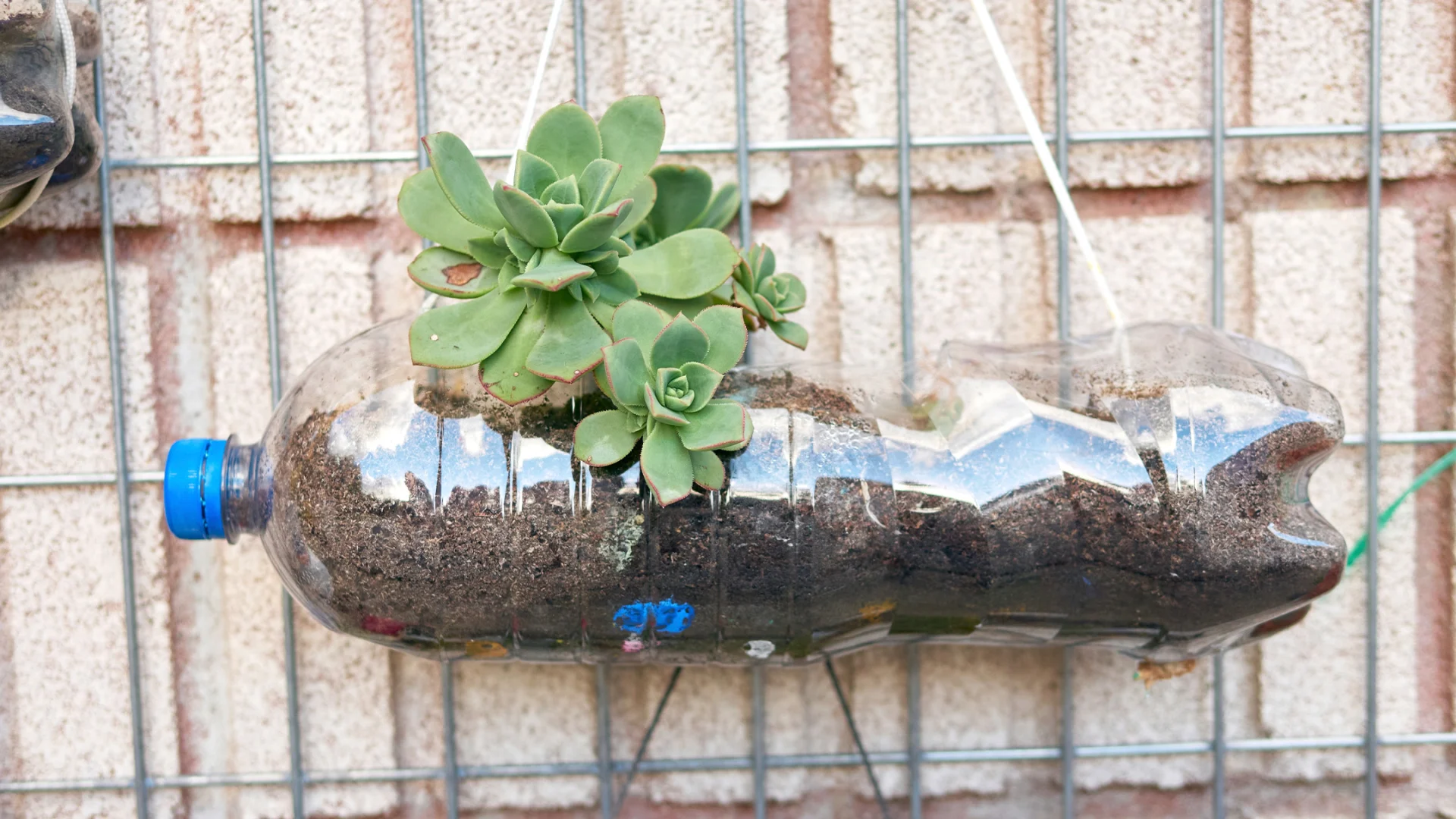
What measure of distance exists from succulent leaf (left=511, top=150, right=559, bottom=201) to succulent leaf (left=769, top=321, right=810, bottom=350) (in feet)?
0.50

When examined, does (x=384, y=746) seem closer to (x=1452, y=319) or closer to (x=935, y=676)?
(x=935, y=676)

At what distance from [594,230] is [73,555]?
1.58ft

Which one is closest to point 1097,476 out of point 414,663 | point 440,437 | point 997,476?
point 997,476

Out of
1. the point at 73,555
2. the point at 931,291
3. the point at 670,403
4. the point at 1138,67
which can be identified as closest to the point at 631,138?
the point at 670,403

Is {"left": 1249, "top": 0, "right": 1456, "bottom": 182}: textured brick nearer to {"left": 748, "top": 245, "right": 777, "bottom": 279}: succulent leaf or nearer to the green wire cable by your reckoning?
the green wire cable

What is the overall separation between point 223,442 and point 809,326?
36cm

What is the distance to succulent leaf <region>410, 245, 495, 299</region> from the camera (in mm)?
420

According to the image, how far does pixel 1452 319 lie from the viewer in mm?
607

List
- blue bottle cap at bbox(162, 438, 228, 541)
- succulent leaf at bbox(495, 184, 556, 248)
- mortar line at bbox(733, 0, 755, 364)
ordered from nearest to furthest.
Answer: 1. succulent leaf at bbox(495, 184, 556, 248)
2. blue bottle cap at bbox(162, 438, 228, 541)
3. mortar line at bbox(733, 0, 755, 364)

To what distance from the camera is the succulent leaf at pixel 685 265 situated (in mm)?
426

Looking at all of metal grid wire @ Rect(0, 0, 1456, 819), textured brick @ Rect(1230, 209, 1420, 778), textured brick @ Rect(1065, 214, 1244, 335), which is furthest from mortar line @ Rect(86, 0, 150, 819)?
textured brick @ Rect(1230, 209, 1420, 778)

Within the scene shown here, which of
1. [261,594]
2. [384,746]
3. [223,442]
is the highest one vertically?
[223,442]

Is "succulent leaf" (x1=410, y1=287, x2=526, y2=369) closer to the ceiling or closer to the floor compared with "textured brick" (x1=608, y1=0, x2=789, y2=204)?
closer to the floor

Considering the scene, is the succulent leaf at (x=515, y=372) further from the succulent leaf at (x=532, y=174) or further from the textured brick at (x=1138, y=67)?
the textured brick at (x=1138, y=67)
